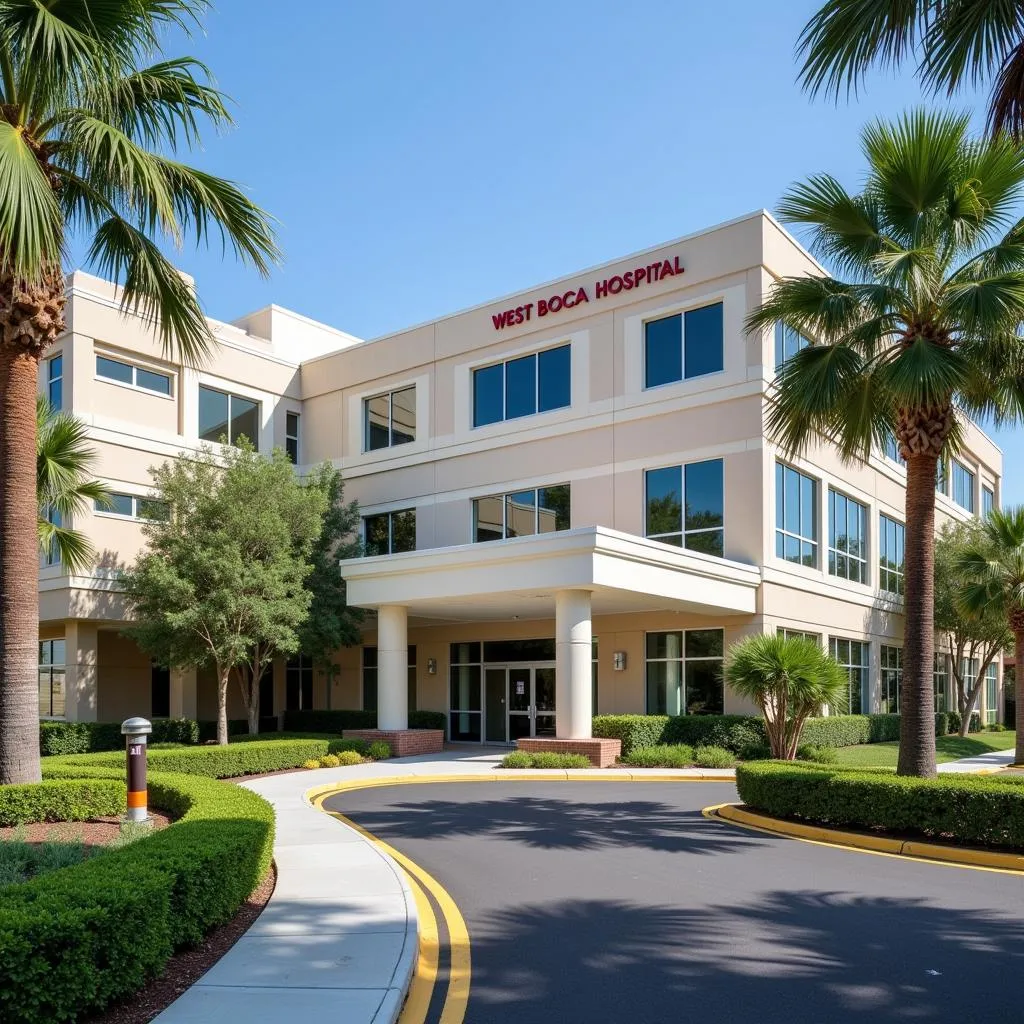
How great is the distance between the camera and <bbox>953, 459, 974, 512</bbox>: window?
42062mm

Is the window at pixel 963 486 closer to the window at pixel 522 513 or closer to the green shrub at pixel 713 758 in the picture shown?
the window at pixel 522 513

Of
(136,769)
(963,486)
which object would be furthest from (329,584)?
(963,486)

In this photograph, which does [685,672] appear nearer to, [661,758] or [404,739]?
[661,758]

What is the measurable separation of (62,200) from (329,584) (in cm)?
1586

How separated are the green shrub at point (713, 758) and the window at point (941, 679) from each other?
61.4 feet

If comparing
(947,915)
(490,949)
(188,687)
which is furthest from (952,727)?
(490,949)

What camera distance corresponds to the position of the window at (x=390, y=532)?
30406 millimetres

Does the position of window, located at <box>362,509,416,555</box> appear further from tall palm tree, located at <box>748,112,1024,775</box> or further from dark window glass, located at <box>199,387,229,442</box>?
tall palm tree, located at <box>748,112,1024,775</box>

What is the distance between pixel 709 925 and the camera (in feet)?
25.6

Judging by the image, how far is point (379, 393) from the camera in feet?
104

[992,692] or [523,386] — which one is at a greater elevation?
[523,386]

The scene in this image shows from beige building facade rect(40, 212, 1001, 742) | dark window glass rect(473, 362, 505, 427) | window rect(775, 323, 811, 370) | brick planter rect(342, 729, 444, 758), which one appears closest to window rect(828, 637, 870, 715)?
beige building facade rect(40, 212, 1001, 742)

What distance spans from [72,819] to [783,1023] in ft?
29.6

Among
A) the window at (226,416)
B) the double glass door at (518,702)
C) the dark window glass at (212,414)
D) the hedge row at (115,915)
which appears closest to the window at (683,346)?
the double glass door at (518,702)
